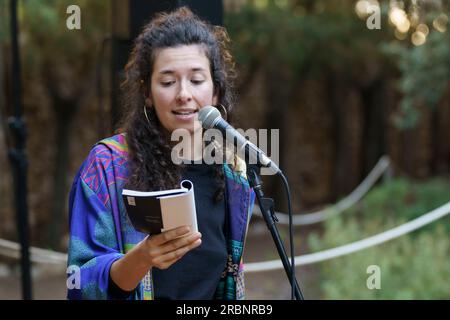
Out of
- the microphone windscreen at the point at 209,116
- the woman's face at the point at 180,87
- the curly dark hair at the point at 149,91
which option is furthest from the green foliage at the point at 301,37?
the microphone windscreen at the point at 209,116

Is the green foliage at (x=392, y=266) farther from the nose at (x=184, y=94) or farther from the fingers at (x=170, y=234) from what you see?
the fingers at (x=170, y=234)

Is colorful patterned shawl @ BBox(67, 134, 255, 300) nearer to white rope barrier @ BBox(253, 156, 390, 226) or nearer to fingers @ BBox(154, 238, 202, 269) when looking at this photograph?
fingers @ BBox(154, 238, 202, 269)

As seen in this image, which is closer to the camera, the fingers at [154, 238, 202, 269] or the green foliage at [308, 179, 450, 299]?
the fingers at [154, 238, 202, 269]

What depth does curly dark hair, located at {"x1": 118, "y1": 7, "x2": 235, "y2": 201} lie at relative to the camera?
1911 mm

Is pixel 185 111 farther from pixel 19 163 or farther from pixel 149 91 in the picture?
pixel 19 163

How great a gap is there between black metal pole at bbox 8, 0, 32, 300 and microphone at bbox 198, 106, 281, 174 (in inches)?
89.7

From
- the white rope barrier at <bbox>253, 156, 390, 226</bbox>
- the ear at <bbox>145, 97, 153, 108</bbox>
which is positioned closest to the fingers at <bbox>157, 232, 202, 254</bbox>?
the ear at <bbox>145, 97, 153, 108</bbox>

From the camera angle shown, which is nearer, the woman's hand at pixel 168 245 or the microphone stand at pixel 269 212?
the woman's hand at pixel 168 245

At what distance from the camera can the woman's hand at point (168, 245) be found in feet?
5.17

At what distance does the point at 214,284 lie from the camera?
6.45 feet

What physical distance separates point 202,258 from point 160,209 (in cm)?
47

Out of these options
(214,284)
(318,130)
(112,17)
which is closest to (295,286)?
(214,284)

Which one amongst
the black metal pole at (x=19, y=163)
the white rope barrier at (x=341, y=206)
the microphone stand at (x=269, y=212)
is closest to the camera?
the microphone stand at (x=269, y=212)
